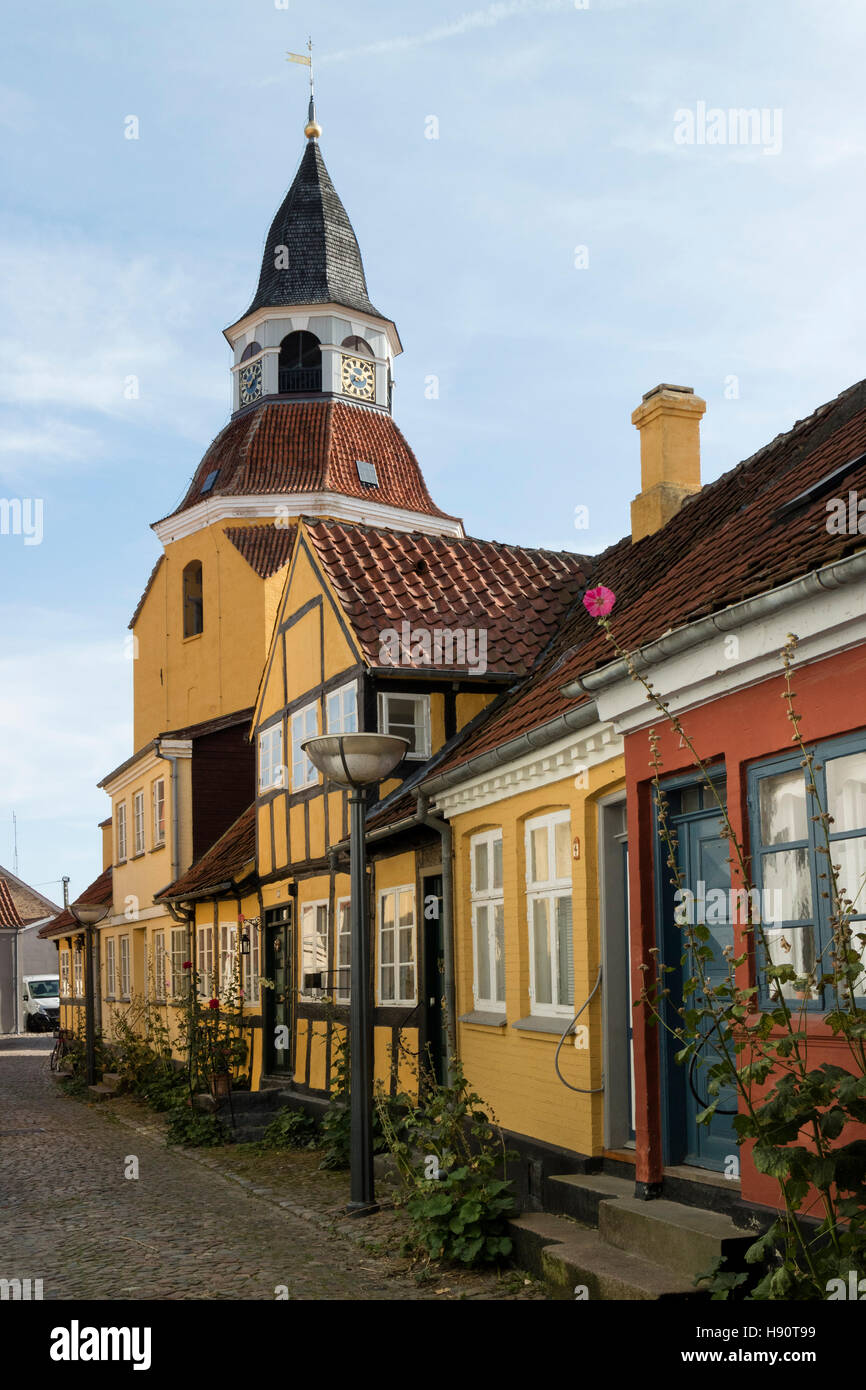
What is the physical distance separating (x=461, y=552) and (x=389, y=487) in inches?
684

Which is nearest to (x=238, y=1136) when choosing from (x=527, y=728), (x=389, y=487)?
(x=527, y=728)

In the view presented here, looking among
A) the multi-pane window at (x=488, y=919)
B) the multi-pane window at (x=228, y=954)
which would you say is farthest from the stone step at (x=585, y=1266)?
the multi-pane window at (x=228, y=954)

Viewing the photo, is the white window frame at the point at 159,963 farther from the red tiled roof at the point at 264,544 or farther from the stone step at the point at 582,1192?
the stone step at the point at 582,1192

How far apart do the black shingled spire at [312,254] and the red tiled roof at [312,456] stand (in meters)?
3.10

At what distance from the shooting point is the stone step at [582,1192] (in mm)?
8000

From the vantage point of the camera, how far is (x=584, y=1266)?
6.77m

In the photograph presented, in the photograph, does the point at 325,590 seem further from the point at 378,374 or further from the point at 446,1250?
the point at 378,374

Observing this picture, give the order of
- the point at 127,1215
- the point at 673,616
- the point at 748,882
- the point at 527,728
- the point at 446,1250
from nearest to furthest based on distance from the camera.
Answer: the point at 748,882 → the point at 673,616 → the point at 446,1250 → the point at 527,728 → the point at 127,1215

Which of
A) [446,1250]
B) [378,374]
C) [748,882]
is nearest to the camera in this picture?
[748,882]

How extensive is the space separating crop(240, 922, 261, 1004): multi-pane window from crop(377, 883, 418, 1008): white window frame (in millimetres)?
5263

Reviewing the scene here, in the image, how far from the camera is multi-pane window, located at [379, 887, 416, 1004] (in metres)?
13.5

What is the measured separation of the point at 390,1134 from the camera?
10250mm

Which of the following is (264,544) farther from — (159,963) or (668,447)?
(668,447)

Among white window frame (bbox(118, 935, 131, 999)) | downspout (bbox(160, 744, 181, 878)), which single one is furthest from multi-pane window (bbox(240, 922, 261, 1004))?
white window frame (bbox(118, 935, 131, 999))
